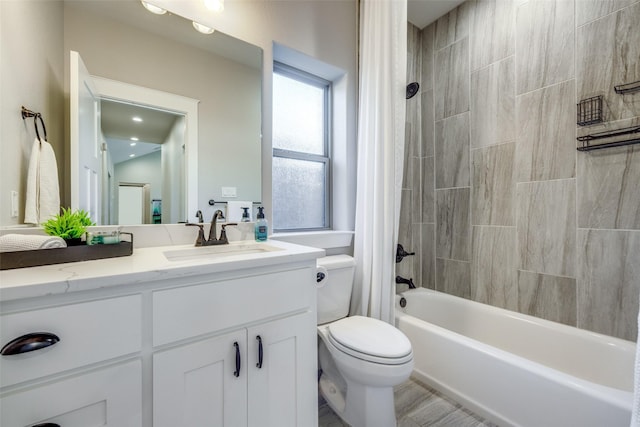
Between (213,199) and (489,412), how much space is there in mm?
1790

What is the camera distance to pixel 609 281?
4.72ft

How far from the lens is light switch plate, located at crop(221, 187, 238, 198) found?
4.67 feet

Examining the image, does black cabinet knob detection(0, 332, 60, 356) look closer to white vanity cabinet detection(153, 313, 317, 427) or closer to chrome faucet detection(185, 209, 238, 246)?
white vanity cabinet detection(153, 313, 317, 427)

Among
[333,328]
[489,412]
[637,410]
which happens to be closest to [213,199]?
[333,328]

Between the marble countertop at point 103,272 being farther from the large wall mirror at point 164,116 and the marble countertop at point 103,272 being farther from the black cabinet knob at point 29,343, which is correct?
the large wall mirror at point 164,116

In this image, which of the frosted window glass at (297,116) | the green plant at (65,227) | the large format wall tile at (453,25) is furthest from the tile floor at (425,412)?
the large format wall tile at (453,25)

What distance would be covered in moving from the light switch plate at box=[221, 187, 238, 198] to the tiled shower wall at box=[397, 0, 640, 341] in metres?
1.46

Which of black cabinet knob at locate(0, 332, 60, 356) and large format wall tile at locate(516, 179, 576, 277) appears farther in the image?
large format wall tile at locate(516, 179, 576, 277)

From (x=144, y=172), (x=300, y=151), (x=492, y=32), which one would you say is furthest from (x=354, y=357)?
(x=492, y=32)

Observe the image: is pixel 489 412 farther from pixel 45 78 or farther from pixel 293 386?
pixel 45 78

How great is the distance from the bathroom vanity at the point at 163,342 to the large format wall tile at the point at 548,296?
1.55 meters

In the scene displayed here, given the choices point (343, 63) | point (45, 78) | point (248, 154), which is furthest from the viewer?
point (343, 63)

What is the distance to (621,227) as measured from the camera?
1.40m

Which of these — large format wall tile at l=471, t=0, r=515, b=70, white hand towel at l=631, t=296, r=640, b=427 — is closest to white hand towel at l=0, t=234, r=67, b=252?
white hand towel at l=631, t=296, r=640, b=427
